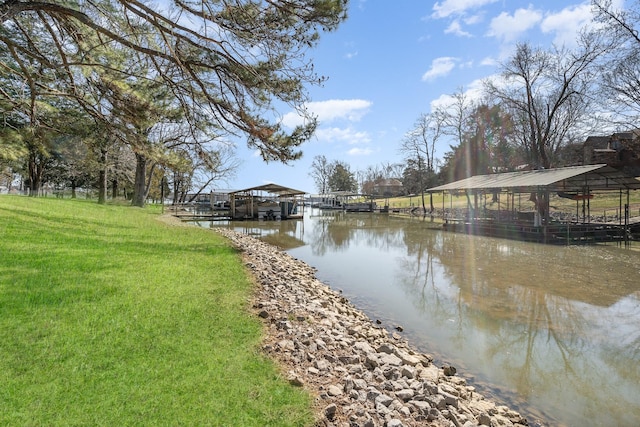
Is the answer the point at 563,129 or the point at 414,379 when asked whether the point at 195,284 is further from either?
the point at 563,129

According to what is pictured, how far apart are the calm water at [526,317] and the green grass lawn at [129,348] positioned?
253 centimetres

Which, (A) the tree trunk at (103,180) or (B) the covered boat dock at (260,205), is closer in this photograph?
(A) the tree trunk at (103,180)

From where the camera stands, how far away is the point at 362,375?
10.8 ft

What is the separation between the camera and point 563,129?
1136 inches

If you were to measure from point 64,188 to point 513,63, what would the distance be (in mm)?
50011

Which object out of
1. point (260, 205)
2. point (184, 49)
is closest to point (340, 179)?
point (260, 205)

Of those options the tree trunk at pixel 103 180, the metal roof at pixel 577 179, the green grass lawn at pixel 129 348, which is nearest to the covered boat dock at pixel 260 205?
the tree trunk at pixel 103 180

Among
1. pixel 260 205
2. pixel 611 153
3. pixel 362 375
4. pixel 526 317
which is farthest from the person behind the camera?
pixel 611 153

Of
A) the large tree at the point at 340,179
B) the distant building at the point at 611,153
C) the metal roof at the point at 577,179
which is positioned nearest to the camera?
the metal roof at the point at 577,179

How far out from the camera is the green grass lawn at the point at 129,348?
247 centimetres

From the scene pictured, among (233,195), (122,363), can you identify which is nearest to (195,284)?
(122,363)

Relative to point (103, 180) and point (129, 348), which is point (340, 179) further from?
point (129, 348)

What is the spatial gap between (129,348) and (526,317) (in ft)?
19.6

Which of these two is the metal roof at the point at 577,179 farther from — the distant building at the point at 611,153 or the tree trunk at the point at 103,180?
the tree trunk at the point at 103,180
